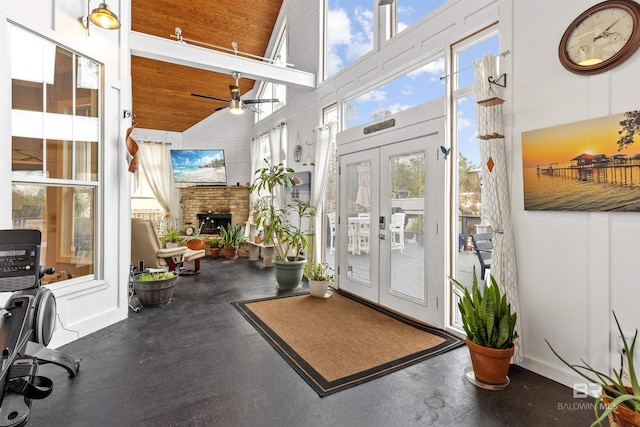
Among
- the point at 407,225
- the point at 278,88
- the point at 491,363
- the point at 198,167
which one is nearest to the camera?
the point at 491,363

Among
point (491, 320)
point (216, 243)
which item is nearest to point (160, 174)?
point (216, 243)

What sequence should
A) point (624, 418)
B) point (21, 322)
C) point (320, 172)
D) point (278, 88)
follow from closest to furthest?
1. point (624, 418)
2. point (21, 322)
3. point (320, 172)
4. point (278, 88)

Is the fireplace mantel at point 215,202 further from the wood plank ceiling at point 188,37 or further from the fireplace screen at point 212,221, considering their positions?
the wood plank ceiling at point 188,37

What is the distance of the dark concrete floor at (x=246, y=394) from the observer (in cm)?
197

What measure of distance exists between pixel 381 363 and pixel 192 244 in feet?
17.1

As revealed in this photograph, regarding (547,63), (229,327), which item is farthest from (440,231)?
(229,327)

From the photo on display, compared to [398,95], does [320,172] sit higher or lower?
lower

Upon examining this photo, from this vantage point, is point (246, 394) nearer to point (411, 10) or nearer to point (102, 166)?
point (102, 166)

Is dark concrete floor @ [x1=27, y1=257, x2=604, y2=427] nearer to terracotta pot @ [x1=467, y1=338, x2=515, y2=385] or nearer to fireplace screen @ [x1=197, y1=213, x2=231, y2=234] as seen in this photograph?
terracotta pot @ [x1=467, y1=338, x2=515, y2=385]

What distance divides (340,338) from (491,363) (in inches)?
Result: 51.7

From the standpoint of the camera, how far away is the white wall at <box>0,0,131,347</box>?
262 centimetres

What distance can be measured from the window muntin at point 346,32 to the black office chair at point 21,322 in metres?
4.27

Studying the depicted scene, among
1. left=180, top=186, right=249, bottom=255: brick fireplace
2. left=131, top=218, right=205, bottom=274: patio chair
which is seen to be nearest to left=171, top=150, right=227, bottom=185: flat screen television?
left=180, top=186, right=249, bottom=255: brick fireplace

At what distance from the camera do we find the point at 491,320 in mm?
2322
